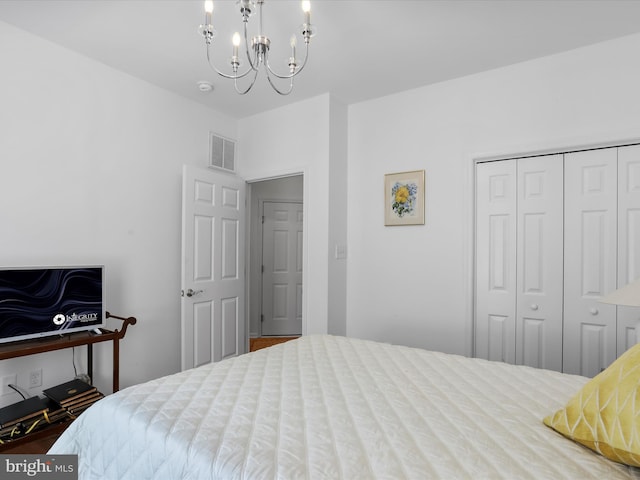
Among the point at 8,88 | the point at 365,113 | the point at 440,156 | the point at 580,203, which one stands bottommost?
the point at 580,203

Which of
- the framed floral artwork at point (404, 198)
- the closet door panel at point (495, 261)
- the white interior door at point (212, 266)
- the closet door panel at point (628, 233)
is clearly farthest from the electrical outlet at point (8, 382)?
the closet door panel at point (628, 233)

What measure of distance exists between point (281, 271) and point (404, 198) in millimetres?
2563

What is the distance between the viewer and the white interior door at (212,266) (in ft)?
10.7

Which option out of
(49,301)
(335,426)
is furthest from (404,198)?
(49,301)

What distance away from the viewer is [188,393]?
1.40m

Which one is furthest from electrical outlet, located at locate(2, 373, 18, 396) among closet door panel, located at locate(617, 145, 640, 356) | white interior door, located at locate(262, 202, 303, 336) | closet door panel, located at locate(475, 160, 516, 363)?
closet door panel, located at locate(617, 145, 640, 356)

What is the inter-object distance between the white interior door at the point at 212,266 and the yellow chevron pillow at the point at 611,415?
2840 millimetres

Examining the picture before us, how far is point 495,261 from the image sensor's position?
9.67 feet

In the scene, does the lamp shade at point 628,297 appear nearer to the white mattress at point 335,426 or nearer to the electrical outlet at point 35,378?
the white mattress at point 335,426

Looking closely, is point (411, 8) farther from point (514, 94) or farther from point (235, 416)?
point (235, 416)

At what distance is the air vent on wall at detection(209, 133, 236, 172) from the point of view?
3719mm

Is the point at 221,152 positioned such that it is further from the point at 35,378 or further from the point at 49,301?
the point at 35,378

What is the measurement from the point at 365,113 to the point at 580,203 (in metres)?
1.91

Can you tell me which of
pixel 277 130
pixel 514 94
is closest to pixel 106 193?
pixel 277 130
